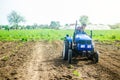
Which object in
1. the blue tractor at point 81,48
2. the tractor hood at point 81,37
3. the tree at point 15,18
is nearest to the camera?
the blue tractor at point 81,48

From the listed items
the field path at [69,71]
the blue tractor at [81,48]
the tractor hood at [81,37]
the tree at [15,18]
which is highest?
the tree at [15,18]

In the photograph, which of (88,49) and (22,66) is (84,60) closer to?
(88,49)

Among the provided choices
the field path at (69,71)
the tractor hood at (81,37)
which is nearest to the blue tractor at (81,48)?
the tractor hood at (81,37)

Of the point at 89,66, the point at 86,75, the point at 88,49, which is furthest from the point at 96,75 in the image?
the point at 88,49

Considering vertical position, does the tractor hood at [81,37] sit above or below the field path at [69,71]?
above

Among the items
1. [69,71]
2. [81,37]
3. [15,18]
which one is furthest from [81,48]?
[15,18]

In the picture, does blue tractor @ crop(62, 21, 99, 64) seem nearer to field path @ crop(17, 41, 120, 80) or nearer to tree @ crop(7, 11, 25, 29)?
field path @ crop(17, 41, 120, 80)

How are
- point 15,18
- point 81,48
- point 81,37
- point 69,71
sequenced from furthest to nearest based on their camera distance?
1. point 15,18
2. point 81,37
3. point 81,48
4. point 69,71

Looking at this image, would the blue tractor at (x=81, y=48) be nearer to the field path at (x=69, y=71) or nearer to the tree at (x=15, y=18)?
the field path at (x=69, y=71)

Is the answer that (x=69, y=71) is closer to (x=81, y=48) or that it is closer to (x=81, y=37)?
(x=81, y=48)

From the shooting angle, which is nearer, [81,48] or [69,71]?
[69,71]

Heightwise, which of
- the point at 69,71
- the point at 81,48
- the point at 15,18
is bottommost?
the point at 69,71

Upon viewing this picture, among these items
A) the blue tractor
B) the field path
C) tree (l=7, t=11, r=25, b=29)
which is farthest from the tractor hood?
tree (l=7, t=11, r=25, b=29)

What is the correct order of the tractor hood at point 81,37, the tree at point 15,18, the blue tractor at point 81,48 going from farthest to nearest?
the tree at point 15,18 < the tractor hood at point 81,37 < the blue tractor at point 81,48
